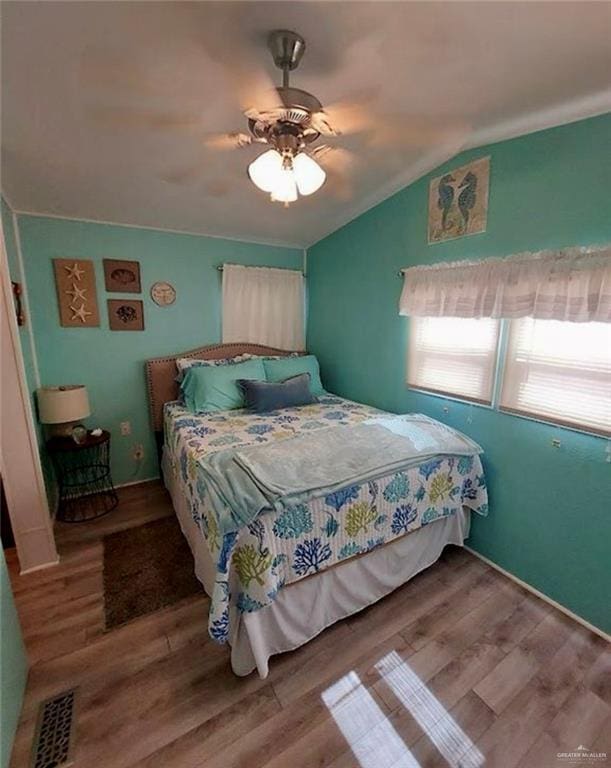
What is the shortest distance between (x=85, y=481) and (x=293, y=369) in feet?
6.51

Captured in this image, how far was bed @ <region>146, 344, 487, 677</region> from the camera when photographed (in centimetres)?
128

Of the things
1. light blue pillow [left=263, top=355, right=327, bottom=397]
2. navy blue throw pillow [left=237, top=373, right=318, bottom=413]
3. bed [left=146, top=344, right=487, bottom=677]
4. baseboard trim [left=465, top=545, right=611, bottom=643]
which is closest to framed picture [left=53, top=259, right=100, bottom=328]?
bed [left=146, top=344, right=487, bottom=677]

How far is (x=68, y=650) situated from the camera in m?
1.49

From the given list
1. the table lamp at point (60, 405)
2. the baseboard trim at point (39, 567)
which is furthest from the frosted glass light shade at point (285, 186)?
the baseboard trim at point (39, 567)

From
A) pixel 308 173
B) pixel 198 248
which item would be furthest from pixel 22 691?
pixel 198 248

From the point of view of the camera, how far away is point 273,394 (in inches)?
104

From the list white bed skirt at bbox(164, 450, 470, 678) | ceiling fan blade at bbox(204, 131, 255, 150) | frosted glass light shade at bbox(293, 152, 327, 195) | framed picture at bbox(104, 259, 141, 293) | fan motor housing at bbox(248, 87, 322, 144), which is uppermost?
ceiling fan blade at bbox(204, 131, 255, 150)

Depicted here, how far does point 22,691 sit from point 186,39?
8.12ft

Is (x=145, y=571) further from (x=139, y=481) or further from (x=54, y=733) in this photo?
(x=139, y=481)

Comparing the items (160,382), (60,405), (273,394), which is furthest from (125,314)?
(273,394)

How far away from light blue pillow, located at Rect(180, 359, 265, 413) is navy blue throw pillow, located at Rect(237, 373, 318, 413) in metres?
0.07

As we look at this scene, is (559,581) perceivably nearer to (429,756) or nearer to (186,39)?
(429,756)

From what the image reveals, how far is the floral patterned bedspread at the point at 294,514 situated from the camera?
1271mm

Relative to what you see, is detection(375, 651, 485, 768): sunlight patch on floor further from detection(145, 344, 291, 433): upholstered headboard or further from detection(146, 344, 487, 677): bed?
detection(145, 344, 291, 433): upholstered headboard
